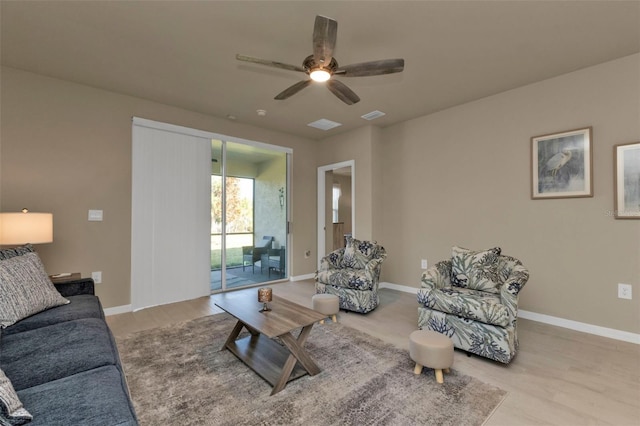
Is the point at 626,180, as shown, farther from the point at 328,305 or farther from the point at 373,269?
the point at 328,305

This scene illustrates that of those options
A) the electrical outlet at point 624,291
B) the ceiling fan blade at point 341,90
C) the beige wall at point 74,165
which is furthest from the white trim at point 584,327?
the beige wall at point 74,165

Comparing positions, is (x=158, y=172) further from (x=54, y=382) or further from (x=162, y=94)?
(x=54, y=382)

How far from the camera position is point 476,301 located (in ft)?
7.93

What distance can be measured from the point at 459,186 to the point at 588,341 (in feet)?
7.13

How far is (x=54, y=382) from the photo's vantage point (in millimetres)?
1246

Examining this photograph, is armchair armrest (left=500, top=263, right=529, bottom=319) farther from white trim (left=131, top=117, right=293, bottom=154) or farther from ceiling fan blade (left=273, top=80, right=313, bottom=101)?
white trim (left=131, top=117, right=293, bottom=154)

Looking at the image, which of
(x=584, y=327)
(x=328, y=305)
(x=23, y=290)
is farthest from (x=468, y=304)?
(x=23, y=290)

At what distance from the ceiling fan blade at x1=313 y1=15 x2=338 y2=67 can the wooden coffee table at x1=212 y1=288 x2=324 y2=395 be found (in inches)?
76.3

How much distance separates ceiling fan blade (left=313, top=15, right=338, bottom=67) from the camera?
1.82 meters

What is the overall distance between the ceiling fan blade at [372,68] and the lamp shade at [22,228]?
298 cm

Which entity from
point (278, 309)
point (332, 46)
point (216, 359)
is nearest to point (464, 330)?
point (278, 309)

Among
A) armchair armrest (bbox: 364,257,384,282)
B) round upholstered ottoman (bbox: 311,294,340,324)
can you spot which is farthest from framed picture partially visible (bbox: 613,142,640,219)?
round upholstered ottoman (bbox: 311,294,340,324)

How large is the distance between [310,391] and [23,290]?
6.76ft

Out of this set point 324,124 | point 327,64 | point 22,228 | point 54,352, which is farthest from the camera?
point 324,124
